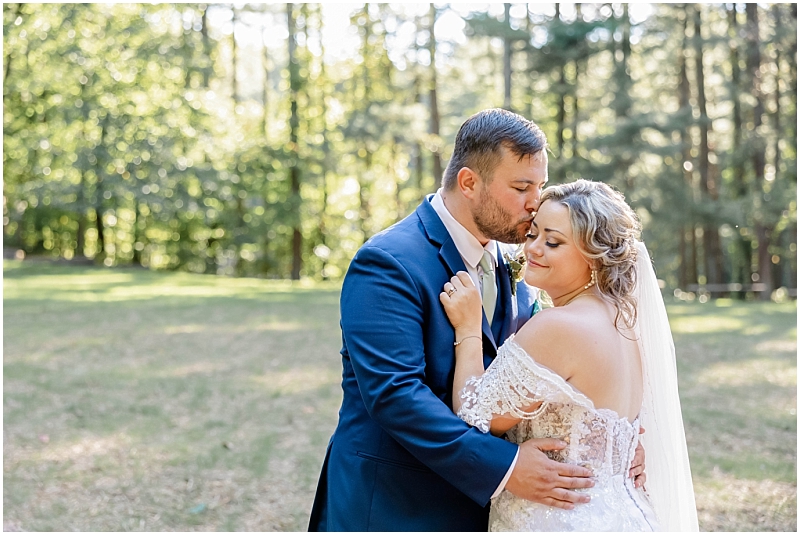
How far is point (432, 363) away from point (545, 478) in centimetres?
51

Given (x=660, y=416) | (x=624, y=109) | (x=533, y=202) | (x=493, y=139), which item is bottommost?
(x=660, y=416)

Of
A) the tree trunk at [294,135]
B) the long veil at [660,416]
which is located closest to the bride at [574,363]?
the long veil at [660,416]

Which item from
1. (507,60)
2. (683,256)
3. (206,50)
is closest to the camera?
(507,60)

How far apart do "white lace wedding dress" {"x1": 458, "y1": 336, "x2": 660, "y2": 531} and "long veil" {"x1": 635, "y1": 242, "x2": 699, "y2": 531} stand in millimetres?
279

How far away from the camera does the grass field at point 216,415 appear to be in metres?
5.60

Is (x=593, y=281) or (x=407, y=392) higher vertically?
(x=593, y=281)

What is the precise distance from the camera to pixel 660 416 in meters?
2.88

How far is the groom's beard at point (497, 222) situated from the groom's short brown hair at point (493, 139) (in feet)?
0.27

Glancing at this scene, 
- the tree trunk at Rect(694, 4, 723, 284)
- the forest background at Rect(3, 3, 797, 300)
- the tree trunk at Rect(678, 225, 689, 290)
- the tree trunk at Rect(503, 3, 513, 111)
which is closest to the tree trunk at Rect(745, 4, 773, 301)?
the forest background at Rect(3, 3, 797, 300)

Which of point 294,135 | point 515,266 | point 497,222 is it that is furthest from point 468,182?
point 294,135

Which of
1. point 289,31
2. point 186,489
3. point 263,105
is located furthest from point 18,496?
point 263,105

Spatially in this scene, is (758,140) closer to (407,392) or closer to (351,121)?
(351,121)

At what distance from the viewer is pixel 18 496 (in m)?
5.66

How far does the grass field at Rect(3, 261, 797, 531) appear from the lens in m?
5.60
